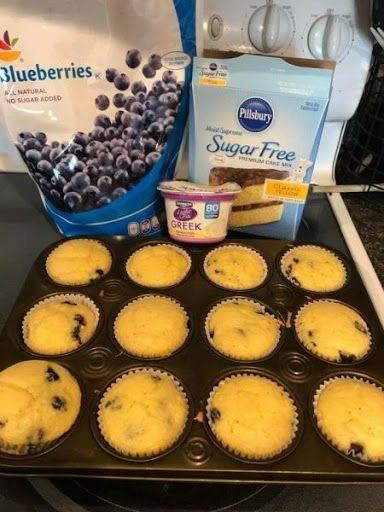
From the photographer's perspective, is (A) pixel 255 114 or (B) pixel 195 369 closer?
(B) pixel 195 369

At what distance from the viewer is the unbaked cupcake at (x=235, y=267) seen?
3.06 ft

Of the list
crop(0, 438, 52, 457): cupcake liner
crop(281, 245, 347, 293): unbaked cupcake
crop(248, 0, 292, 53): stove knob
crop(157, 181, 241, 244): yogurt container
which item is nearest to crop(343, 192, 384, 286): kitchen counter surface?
crop(281, 245, 347, 293): unbaked cupcake

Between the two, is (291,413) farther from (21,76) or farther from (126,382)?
(21,76)

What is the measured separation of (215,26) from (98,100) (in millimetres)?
294

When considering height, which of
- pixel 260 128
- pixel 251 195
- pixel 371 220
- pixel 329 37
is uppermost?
pixel 329 37

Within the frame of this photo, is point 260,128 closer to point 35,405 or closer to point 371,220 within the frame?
point 371,220

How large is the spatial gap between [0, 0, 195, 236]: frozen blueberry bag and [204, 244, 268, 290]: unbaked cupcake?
0.65 feet

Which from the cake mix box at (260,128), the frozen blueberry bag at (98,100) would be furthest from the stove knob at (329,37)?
the frozen blueberry bag at (98,100)

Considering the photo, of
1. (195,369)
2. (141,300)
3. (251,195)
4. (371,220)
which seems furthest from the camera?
(371,220)

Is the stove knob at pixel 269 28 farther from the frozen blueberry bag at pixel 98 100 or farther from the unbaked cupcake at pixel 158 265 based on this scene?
the unbaked cupcake at pixel 158 265

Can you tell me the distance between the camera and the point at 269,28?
953 mm

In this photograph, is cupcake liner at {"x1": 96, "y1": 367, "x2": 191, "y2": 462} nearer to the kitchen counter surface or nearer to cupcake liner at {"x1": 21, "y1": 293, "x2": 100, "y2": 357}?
cupcake liner at {"x1": 21, "y1": 293, "x2": 100, "y2": 357}

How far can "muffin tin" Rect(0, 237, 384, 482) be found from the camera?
64cm

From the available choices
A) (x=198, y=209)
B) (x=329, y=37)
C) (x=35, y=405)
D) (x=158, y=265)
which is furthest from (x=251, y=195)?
(x=35, y=405)
